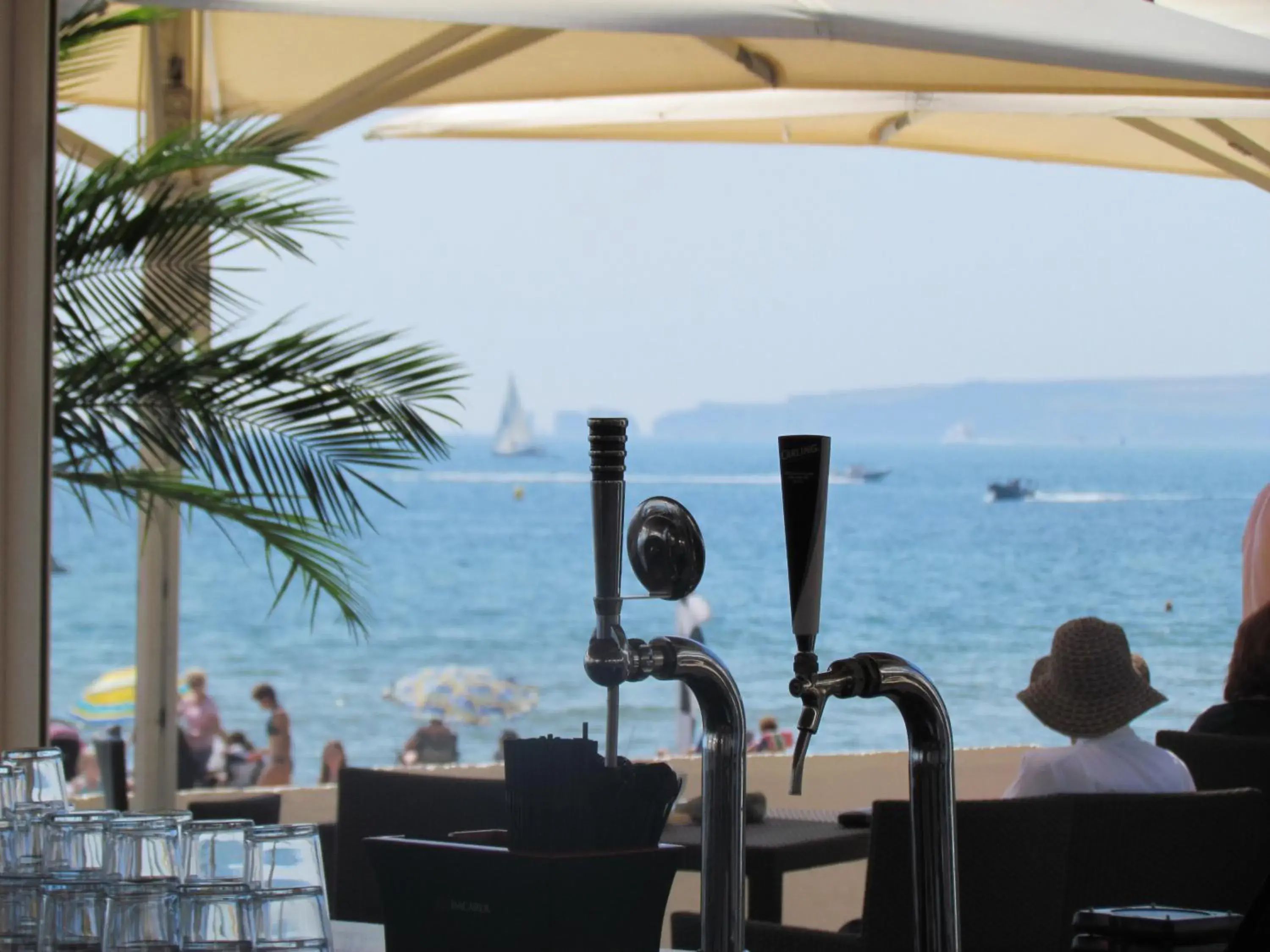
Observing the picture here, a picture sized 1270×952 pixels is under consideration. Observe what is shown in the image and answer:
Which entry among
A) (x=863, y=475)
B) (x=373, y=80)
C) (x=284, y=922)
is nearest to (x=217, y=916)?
(x=284, y=922)

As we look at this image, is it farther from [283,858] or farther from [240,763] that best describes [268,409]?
[240,763]

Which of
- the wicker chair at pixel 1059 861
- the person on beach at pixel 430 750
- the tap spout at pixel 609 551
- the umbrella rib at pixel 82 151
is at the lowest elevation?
the person on beach at pixel 430 750

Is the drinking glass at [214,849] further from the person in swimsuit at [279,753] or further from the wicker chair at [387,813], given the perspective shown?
the person in swimsuit at [279,753]

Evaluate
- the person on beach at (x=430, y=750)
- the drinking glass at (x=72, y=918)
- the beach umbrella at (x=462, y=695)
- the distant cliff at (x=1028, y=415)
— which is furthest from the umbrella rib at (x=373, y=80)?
the distant cliff at (x=1028, y=415)

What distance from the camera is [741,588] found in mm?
39062

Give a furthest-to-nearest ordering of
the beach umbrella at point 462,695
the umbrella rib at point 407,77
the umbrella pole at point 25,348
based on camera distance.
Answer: the beach umbrella at point 462,695 → the umbrella rib at point 407,77 → the umbrella pole at point 25,348

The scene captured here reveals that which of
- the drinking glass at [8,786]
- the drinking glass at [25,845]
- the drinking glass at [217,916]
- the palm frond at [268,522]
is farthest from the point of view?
the palm frond at [268,522]

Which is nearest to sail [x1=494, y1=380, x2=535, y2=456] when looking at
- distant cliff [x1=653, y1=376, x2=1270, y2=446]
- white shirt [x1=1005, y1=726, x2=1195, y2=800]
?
distant cliff [x1=653, y1=376, x2=1270, y2=446]

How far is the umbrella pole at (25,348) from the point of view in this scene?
2559mm

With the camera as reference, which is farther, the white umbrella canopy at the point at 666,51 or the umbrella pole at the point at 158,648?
the umbrella pole at the point at 158,648

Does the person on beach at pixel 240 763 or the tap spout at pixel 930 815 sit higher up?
the tap spout at pixel 930 815

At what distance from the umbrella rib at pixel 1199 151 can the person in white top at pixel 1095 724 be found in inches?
100

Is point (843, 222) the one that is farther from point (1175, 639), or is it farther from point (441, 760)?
point (441, 760)

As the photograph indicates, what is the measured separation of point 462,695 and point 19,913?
3266 cm
